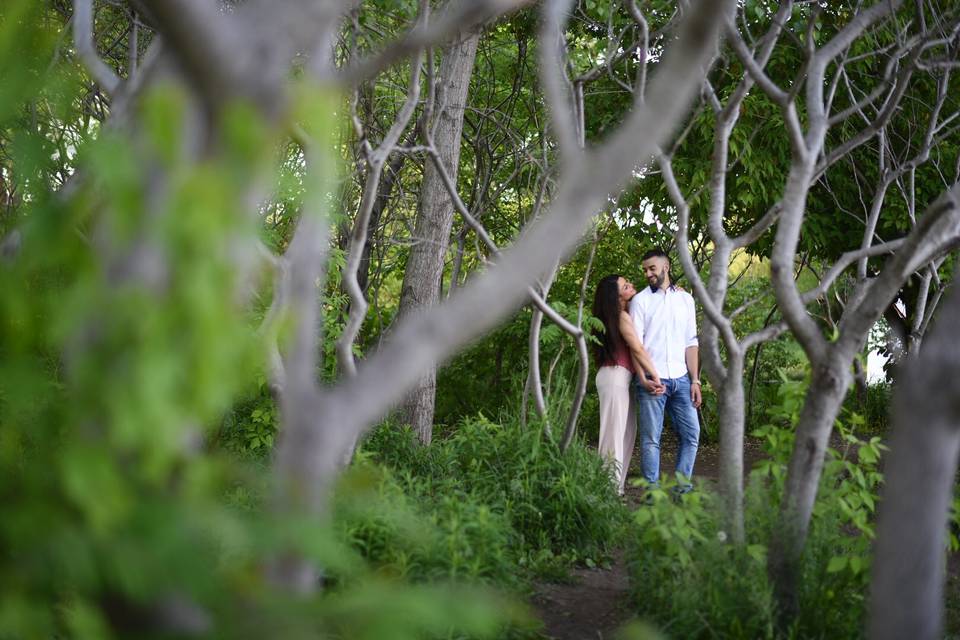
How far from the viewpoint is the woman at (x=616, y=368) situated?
6645 millimetres

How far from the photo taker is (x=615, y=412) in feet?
22.1

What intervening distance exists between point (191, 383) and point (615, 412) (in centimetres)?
580

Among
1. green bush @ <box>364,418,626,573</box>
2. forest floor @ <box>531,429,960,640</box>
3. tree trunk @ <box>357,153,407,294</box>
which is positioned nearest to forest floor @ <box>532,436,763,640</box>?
forest floor @ <box>531,429,960,640</box>

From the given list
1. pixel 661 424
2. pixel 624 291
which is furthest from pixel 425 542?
pixel 624 291

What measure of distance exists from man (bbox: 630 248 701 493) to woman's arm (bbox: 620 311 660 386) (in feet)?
0.25

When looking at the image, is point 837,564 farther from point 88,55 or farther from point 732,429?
point 88,55

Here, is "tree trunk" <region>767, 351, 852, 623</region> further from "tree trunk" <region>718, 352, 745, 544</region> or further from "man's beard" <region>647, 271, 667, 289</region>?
"man's beard" <region>647, 271, 667, 289</region>

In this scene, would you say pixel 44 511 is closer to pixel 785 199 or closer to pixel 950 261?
pixel 785 199

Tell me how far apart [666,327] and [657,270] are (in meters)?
0.44

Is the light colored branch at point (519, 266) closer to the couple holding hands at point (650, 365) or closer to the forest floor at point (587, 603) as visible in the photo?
the forest floor at point (587, 603)

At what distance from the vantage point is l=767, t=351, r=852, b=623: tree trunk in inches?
136

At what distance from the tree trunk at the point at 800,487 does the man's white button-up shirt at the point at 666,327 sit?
302 centimetres

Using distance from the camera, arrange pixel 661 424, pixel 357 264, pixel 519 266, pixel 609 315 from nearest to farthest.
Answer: pixel 519 266 < pixel 357 264 < pixel 661 424 < pixel 609 315

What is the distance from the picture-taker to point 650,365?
21.6 feet
